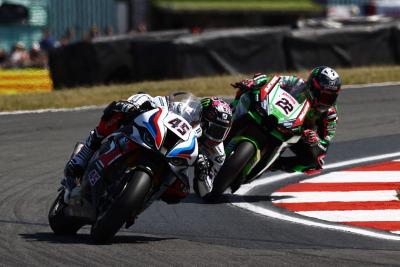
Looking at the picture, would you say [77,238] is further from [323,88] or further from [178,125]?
[323,88]

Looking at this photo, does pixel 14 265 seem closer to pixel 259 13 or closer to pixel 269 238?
pixel 269 238

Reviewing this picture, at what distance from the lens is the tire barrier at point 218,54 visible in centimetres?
1923

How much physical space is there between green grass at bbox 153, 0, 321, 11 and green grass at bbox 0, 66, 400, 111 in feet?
66.5

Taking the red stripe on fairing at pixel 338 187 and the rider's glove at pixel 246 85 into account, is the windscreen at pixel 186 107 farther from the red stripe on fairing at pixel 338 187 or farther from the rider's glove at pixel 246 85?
the red stripe on fairing at pixel 338 187

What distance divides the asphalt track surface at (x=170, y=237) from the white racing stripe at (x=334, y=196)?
18 centimetres

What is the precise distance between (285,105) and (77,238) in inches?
111

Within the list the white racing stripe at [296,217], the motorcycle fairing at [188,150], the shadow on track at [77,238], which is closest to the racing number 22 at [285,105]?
the white racing stripe at [296,217]

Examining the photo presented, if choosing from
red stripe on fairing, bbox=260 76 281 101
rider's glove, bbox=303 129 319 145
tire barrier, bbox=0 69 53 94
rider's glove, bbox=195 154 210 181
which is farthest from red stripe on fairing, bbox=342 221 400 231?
tire barrier, bbox=0 69 53 94

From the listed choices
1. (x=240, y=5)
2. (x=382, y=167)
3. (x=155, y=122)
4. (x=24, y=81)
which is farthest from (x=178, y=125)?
(x=240, y=5)

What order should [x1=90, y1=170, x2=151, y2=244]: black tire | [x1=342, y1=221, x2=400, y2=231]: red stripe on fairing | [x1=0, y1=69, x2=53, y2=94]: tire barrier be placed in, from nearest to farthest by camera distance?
[x1=90, y1=170, x2=151, y2=244]: black tire, [x1=342, y1=221, x2=400, y2=231]: red stripe on fairing, [x1=0, y1=69, x2=53, y2=94]: tire barrier

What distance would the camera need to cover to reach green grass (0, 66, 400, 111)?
52.5 ft

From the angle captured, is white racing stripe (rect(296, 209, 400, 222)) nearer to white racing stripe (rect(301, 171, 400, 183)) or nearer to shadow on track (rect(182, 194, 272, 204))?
shadow on track (rect(182, 194, 272, 204))

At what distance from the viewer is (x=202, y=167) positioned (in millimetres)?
7645

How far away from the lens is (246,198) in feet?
32.3
